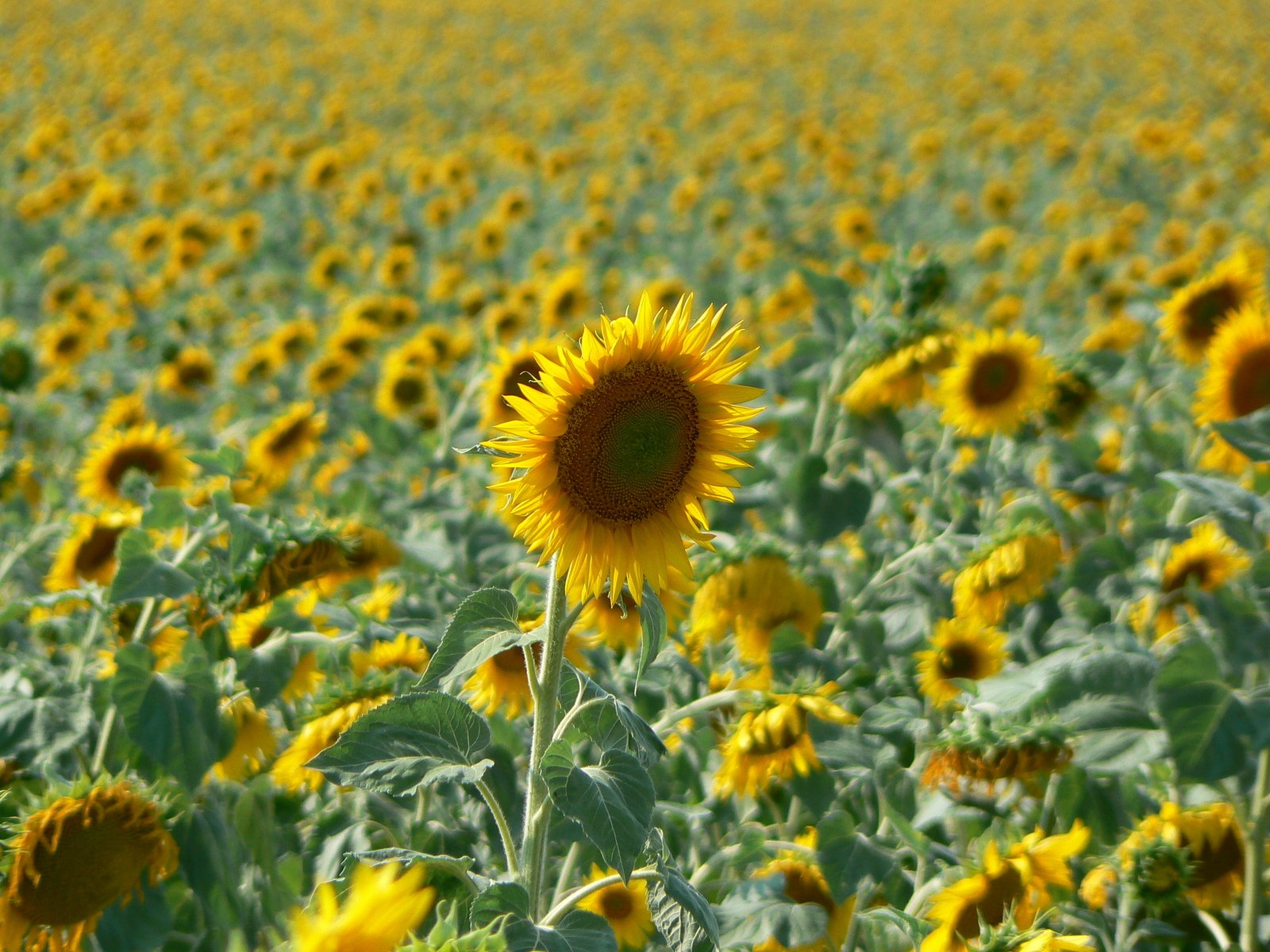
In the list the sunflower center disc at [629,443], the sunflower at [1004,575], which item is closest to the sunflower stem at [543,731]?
the sunflower center disc at [629,443]

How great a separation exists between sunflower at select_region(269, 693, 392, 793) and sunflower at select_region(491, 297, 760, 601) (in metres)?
0.54

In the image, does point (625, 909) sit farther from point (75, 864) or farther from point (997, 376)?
point (997, 376)

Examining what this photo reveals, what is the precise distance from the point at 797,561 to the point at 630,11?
21002 mm

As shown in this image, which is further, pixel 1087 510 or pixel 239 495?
pixel 1087 510

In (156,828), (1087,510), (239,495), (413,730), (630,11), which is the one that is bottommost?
(1087,510)

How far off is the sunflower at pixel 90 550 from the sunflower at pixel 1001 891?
5.69 ft

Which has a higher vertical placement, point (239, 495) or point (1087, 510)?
point (239, 495)

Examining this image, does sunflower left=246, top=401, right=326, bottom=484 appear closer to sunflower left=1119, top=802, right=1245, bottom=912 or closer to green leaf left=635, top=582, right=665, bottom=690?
green leaf left=635, top=582, right=665, bottom=690

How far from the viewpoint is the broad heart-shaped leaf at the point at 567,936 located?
4.08ft

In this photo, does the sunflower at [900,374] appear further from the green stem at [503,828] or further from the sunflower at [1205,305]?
the green stem at [503,828]

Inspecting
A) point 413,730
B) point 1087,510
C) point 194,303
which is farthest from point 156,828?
point 194,303

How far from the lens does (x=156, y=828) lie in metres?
1.64

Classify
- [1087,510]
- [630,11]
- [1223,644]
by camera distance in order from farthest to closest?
[630,11], [1087,510], [1223,644]

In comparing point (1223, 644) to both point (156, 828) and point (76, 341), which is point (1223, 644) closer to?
point (156, 828)
